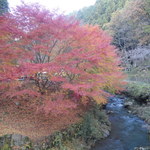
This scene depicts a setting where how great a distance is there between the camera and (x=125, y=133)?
11547mm

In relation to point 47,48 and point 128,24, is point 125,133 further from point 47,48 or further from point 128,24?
point 128,24

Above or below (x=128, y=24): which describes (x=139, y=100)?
below

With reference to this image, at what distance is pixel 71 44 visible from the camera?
898cm

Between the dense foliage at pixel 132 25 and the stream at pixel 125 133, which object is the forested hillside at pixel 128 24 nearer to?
Result: the dense foliage at pixel 132 25

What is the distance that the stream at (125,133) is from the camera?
9820mm

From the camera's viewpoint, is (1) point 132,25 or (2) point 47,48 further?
Answer: (1) point 132,25

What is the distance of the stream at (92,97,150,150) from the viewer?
32.2 feet

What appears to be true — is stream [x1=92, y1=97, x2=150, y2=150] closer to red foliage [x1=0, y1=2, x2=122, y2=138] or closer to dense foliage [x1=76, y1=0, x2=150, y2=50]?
red foliage [x1=0, y1=2, x2=122, y2=138]

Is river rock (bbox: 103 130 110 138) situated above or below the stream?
above

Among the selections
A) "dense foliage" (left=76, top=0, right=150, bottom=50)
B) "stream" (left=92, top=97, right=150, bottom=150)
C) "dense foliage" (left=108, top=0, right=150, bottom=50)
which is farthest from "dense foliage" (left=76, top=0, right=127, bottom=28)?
"stream" (left=92, top=97, right=150, bottom=150)

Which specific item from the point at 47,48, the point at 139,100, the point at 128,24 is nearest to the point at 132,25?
the point at 128,24

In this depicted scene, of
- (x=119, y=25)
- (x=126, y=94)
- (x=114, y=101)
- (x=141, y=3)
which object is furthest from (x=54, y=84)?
(x=119, y=25)

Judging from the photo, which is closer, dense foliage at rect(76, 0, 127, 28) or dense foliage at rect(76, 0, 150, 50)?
dense foliage at rect(76, 0, 150, 50)

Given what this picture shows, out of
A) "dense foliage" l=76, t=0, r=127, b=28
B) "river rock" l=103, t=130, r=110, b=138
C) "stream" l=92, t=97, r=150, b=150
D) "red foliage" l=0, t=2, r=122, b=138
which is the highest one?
"dense foliage" l=76, t=0, r=127, b=28
